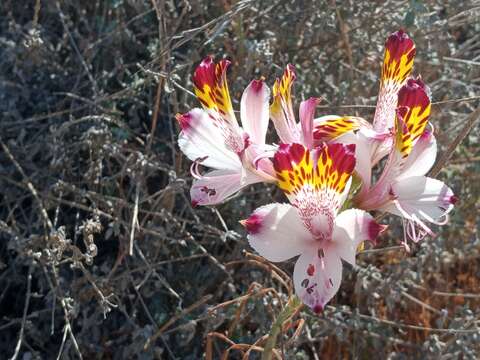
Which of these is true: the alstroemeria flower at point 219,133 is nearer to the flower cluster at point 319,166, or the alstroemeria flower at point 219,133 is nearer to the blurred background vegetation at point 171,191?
the flower cluster at point 319,166

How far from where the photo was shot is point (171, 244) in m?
2.05

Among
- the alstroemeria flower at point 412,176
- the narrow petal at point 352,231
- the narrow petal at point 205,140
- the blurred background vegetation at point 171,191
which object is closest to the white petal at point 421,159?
the alstroemeria flower at point 412,176

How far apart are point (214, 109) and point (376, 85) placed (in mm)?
1167

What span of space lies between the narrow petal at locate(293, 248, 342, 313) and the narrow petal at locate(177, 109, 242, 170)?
0.58 feet

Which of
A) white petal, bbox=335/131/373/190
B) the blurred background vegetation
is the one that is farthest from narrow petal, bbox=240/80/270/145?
the blurred background vegetation

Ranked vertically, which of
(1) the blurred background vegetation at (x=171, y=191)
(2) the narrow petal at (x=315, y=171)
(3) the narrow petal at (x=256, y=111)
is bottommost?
(1) the blurred background vegetation at (x=171, y=191)

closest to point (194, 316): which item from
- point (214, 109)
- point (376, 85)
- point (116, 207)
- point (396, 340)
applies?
point (116, 207)

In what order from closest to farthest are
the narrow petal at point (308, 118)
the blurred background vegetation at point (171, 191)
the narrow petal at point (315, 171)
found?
1. the narrow petal at point (315, 171)
2. the narrow petal at point (308, 118)
3. the blurred background vegetation at point (171, 191)

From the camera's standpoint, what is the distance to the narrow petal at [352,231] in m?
0.99

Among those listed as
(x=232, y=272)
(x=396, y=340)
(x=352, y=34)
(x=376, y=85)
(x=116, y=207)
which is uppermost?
(x=352, y=34)

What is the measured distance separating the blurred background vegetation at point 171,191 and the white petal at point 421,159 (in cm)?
76

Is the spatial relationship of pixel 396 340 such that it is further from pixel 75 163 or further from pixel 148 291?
pixel 75 163

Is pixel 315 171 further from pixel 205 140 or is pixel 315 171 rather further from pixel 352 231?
pixel 205 140

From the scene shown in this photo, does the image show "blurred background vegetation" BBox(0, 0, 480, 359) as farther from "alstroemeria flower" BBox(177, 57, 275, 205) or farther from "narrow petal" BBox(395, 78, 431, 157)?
"narrow petal" BBox(395, 78, 431, 157)
